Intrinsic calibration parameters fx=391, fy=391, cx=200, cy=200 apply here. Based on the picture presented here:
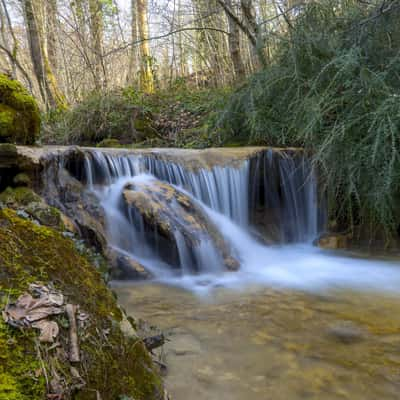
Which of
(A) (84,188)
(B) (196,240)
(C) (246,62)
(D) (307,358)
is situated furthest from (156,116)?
(D) (307,358)

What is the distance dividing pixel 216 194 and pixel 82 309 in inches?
175

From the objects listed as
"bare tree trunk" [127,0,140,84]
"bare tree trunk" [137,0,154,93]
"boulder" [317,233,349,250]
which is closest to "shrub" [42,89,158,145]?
"bare tree trunk" [137,0,154,93]

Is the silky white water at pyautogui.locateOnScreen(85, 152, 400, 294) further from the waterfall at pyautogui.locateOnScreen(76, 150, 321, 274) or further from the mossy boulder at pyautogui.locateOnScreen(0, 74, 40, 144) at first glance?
the mossy boulder at pyautogui.locateOnScreen(0, 74, 40, 144)

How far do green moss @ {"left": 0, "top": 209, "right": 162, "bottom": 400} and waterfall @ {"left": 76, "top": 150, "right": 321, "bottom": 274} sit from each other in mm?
2865

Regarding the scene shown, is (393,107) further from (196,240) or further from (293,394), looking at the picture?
(293,394)

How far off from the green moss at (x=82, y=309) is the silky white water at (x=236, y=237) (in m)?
2.26

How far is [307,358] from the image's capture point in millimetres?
2215

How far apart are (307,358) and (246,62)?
935 centimetres

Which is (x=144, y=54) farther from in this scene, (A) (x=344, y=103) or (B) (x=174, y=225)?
(B) (x=174, y=225)

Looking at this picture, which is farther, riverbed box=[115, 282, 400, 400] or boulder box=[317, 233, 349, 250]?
boulder box=[317, 233, 349, 250]

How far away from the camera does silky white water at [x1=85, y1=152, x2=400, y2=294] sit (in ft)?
13.2

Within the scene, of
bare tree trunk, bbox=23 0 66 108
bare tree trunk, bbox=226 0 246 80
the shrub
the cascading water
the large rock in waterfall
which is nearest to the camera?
the cascading water

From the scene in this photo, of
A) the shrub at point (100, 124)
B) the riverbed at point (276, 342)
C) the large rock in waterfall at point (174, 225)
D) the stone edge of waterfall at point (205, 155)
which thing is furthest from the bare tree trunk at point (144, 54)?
the riverbed at point (276, 342)

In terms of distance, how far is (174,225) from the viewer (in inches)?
180
